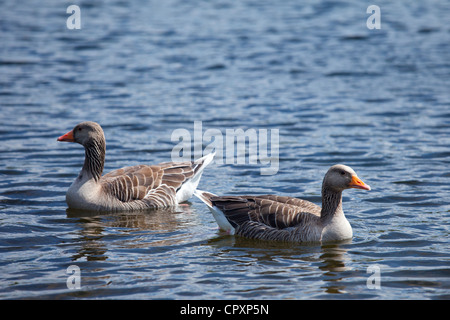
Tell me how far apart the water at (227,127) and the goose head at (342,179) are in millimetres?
923

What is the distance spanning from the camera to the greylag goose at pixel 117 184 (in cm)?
1239

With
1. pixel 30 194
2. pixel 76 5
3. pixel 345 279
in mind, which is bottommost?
pixel 345 279

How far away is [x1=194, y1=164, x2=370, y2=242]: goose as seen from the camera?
1040cm

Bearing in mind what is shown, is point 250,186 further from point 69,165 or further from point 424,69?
point 424,69

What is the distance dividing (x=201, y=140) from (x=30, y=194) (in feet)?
16.4

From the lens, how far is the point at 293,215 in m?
10.6

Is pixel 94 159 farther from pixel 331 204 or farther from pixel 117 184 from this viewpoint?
pixel 331 204

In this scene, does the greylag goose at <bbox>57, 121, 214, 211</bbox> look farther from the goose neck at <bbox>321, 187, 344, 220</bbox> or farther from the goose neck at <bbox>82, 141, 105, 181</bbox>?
the goose neck at <bbox>321, 187, 344, 220</bbox>

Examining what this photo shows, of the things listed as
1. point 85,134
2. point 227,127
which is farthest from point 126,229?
point 227,127

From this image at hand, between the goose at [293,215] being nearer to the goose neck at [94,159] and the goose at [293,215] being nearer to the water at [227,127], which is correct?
the water at [227,127]

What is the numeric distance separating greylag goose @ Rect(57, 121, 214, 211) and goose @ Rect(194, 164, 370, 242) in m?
1.96

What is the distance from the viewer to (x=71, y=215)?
12.2 m

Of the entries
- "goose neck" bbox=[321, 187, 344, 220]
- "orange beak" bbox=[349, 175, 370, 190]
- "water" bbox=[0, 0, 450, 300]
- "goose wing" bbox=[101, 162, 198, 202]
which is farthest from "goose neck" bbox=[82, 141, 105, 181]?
"orange beak" bbox=[349, 175, 370, 190]

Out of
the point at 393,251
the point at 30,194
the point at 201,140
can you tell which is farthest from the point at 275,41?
the point at 393,251
